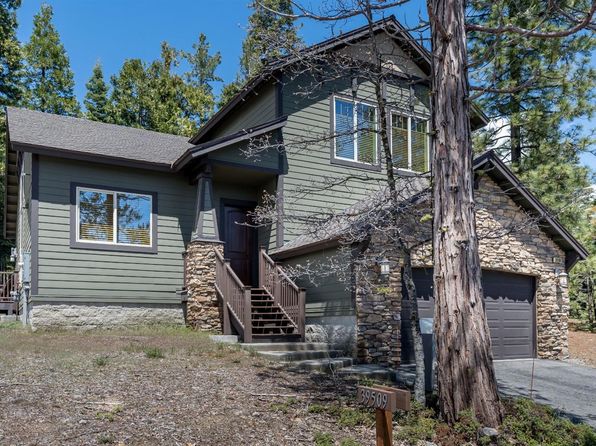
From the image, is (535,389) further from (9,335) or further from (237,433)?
(9,335)

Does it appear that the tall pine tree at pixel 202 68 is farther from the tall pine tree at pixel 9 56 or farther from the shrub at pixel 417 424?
the shrub at pixel 417 424

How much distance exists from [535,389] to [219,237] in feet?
24.1

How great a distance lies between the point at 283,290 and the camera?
11.5m

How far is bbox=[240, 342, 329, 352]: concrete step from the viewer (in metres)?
10.1

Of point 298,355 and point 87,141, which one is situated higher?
point 87,141

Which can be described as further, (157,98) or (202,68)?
(202,68)

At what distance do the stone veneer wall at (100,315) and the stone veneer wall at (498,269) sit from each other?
4775 mm

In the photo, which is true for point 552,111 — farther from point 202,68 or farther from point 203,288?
point 202,68

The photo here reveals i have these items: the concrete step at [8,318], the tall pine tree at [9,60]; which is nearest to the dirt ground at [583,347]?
the concrete step at [8,318]

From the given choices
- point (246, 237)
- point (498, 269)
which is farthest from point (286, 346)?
point (498, 269)

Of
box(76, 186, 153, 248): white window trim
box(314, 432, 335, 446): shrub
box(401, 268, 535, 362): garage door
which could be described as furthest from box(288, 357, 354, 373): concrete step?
box(76, 186, 153, 248): white window trim

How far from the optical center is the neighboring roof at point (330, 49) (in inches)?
333

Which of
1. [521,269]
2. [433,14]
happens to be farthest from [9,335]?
[521,269]

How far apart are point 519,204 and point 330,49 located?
5.71m
